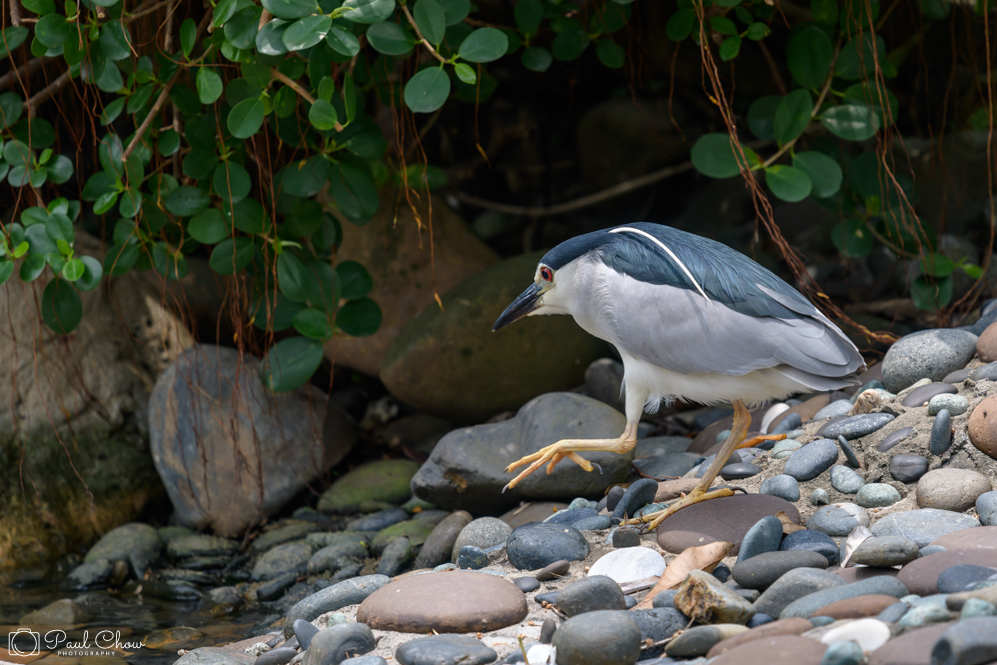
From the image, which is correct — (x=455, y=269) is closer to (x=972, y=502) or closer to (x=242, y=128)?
(x=242, y=128)

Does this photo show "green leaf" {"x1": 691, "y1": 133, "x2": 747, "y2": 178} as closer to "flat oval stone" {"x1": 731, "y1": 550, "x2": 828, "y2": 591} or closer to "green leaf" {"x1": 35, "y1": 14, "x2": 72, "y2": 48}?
"flat oval stone" {"x1": 731, "y1": 550, "x2": 828, "y2": 591}

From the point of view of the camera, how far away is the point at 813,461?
8.66ft

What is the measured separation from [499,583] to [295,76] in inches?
77.4

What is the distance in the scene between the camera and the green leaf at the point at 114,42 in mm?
2998

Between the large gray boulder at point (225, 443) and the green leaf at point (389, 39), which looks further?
the large gray boulder at point (225, 443)

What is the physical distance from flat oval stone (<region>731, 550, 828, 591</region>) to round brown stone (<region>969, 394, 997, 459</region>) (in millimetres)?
698

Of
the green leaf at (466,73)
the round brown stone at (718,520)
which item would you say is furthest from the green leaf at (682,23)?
the round brown stone at (718,520)

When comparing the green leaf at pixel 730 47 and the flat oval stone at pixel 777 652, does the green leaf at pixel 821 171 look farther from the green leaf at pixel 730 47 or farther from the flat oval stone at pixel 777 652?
the flat oval stone at pixel 777 652

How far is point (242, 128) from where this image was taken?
286 centimetres

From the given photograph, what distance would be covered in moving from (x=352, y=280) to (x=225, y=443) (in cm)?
108

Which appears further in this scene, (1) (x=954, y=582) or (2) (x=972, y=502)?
(2) (x=972, y=502)

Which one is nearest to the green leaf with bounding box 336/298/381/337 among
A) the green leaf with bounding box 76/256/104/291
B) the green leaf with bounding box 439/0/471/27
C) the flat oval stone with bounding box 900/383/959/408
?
the green leaf with bounding box 76/256/104/291

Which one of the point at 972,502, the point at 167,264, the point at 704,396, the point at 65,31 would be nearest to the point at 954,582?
the point at 972,502

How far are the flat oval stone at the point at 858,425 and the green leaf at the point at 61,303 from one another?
10.1 feet
